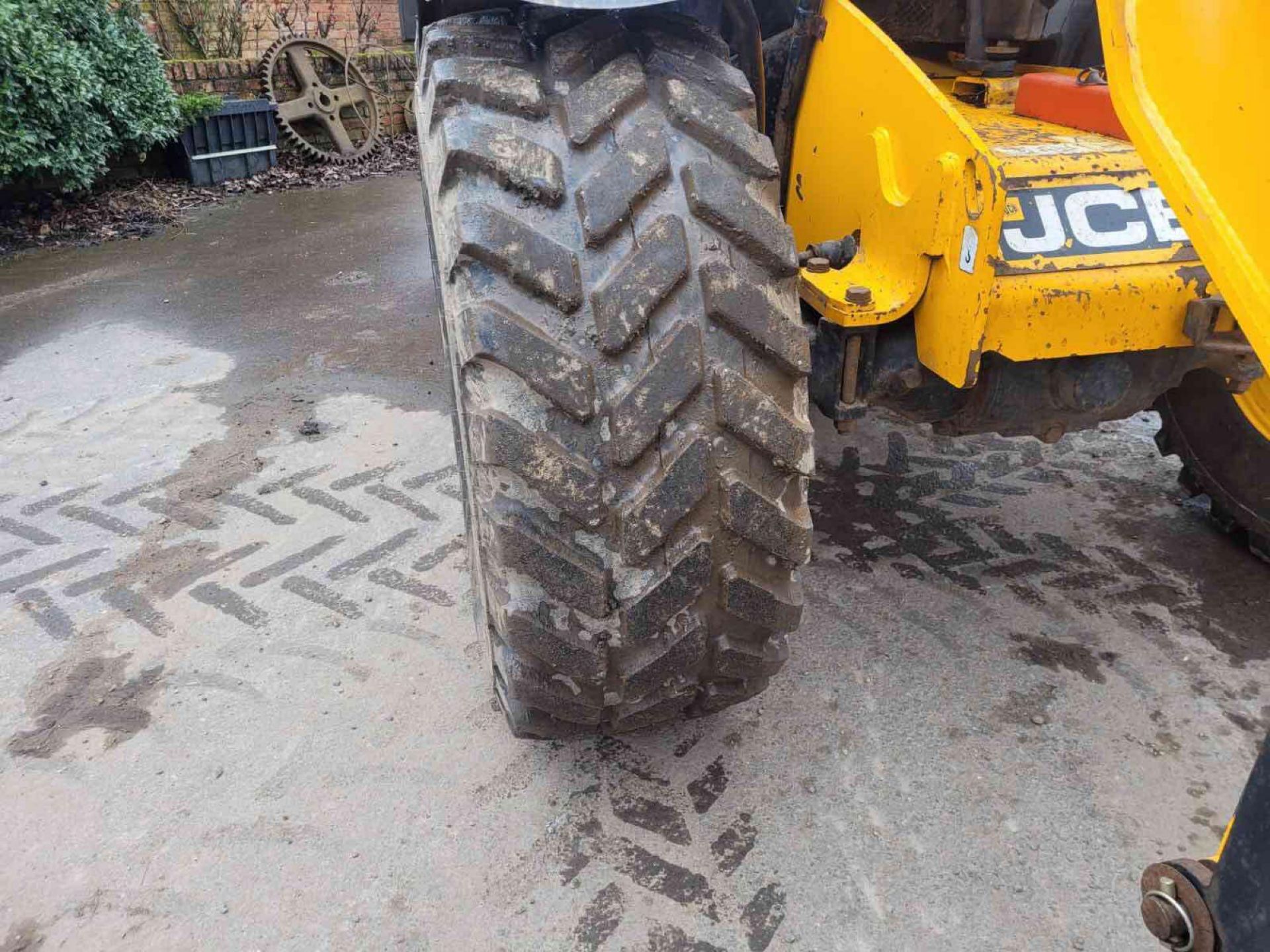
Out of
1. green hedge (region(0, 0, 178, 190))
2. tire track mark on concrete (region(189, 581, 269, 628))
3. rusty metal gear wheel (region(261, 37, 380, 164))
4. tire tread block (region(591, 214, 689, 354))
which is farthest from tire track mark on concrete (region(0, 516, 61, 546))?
rusty metal gear wheel (region(261, 37, 380, 164))

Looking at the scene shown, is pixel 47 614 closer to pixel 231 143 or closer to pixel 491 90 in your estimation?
pixel 491 90

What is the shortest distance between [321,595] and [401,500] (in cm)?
56

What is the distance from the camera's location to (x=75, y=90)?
6730 millimetres

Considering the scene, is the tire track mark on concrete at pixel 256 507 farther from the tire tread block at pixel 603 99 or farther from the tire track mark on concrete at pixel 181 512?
the tire tread block at pixel 603 99

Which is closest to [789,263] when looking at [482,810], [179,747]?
[482,810]

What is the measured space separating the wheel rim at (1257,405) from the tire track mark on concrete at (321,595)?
8.15 ft

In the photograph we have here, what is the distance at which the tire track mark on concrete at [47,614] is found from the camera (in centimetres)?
263

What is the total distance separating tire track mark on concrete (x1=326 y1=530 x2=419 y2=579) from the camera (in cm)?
286

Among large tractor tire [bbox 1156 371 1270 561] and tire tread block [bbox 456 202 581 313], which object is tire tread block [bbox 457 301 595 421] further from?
large tractor tire [bbox 1156 371 1270 561]

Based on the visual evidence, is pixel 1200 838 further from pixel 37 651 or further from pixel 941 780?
pixel 37 651

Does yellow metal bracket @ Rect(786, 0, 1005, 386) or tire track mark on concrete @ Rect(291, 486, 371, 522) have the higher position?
yellow metal bracket @ Rect(786, 0, 1005, 386)

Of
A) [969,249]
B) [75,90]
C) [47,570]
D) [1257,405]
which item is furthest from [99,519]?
[75,90]

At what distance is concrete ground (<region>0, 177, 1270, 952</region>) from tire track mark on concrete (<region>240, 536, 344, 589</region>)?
11 millimetres

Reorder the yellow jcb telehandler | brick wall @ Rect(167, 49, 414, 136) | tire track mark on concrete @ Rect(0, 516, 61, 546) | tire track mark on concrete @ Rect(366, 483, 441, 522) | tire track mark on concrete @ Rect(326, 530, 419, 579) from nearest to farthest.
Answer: the yellow jcb telehandler
tire track mark on concrete @ Rect(326, 530, 419, 579)
tire track mark on concrete @ Rect(0, 516, 61, 546)
tire track mark on concrete @ Rect(366, 483, 441, 522)
brick wall @ Rect(167, 49, 414, 136)
